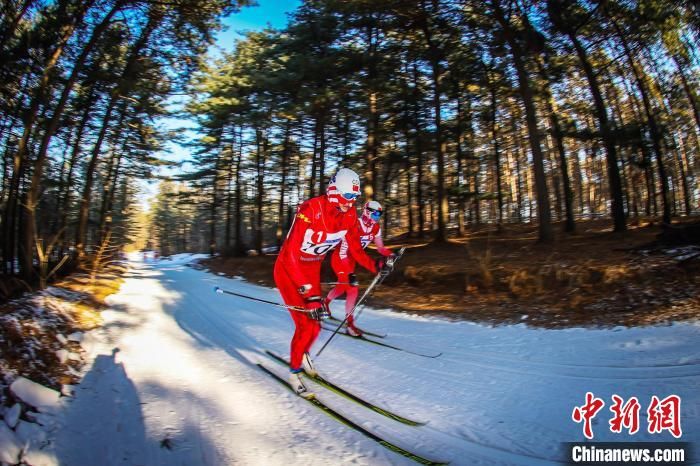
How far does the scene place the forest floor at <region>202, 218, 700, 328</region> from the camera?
6.33 metres

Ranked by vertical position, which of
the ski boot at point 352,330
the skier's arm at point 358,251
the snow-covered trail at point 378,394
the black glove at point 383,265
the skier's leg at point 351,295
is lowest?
the snow-covered trail at point 378,394

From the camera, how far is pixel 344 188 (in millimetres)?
4422

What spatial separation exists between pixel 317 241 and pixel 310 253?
21cm

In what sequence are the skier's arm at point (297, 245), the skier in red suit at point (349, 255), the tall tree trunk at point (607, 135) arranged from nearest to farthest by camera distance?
the skier's arm at point (297, 245), the skier in red suit at point (349, 255), the tall tree trunk at point (607, 135)

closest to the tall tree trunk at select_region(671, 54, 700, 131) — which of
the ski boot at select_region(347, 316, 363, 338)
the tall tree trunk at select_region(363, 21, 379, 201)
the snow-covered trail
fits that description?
the tall tree trunk at select_region(363, 21, 379, 201)

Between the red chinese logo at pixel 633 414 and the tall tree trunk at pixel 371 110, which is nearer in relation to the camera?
the red chinese logo at pixel 633 414

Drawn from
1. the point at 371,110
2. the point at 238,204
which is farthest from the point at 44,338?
the point at 238,204

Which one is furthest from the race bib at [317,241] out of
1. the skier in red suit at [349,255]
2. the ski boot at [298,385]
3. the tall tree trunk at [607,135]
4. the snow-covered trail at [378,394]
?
the tall tree trunk at [607,135]

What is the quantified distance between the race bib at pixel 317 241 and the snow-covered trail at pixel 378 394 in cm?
170

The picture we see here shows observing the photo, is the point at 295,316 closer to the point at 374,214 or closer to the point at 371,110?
the point at 374,214

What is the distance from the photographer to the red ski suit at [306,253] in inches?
177

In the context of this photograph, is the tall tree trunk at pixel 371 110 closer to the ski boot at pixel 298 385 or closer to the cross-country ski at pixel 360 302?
the cross-country ski at pixel 360 302

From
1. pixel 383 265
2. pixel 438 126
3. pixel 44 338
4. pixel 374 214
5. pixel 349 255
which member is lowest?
pixel 44 338

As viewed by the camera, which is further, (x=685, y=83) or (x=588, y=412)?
(x=685, y=83)
